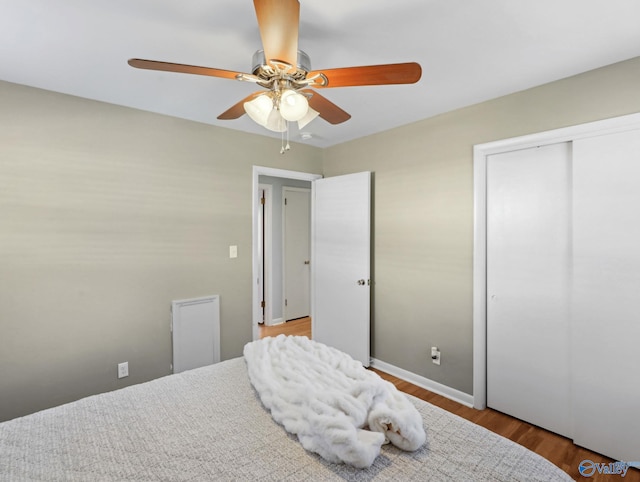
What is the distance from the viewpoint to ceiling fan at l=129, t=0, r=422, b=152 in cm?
114

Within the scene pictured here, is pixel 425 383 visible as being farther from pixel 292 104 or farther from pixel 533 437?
pixel 292 104

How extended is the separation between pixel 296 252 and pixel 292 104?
12.1 feet

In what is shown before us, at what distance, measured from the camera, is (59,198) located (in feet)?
7.68

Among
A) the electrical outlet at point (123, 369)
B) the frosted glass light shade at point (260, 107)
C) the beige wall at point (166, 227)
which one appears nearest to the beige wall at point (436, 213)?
the beige wall at point (166, 227)

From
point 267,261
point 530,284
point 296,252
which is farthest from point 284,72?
point 296,252

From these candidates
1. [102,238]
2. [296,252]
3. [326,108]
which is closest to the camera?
[326,108]

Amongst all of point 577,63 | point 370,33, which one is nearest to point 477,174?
point 577,63

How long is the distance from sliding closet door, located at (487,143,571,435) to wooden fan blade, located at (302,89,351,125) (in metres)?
1.41

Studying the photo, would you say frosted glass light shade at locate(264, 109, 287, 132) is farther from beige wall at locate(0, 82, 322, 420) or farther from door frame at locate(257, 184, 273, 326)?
door frame at locate(257, 184, 273, 326)

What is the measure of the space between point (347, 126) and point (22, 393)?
3.24 m

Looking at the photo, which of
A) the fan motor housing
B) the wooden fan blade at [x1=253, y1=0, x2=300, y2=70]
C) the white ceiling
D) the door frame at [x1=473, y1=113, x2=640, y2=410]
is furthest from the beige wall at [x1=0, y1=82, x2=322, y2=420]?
the door frame at [x1=473, y1=113, x2=640, y2=410]

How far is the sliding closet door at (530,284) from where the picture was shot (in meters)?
2.22

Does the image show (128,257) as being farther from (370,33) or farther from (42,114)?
(370,33)

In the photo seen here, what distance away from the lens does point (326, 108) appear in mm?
1760
